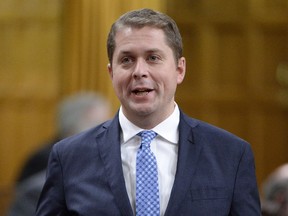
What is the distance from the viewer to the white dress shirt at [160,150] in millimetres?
2635

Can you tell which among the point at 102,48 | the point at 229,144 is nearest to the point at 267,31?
the point at 102,48

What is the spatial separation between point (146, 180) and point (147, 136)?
0.15 meters

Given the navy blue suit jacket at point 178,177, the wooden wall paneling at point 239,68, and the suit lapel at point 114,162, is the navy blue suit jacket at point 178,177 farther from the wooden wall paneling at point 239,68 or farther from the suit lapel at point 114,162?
the wooden wall paneling at point 239,68

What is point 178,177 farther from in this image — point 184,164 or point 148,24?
point 148,24

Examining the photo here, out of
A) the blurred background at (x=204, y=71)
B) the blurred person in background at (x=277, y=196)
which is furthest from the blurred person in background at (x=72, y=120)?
the blurred background at (x=204, y=71)

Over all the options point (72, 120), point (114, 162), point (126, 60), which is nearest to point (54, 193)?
point (114, 162)

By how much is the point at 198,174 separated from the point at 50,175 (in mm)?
437

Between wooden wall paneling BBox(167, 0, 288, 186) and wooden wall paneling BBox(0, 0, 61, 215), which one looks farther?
wooden wall paneling BBox(167, 0, 288, 186)

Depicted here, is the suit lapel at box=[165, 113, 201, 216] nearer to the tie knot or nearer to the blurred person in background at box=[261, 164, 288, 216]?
the tie knot

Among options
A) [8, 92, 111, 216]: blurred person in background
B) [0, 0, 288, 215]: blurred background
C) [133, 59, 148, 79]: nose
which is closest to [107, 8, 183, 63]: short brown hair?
[133, 59, 148, 79]: nose

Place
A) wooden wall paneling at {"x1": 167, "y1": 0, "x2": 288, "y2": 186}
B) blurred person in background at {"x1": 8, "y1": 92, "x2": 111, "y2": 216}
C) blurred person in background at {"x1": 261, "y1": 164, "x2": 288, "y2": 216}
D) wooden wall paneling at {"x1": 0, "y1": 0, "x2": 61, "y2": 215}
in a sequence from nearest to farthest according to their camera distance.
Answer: blurred person in background at {"x1": 261, "y1": 164, "x2": 288, "y2": 216}, blurred person in background at {"x1": 8, "y1": 92, "x2": 111, "y2": 216}, wooden wall paneling at {"x1": 0, "y1": 0, "x2": 61, "y2": 215}, wooden wall paneling at {"x1": 167, "y1": 0, "x2": 288, "y2": 186}

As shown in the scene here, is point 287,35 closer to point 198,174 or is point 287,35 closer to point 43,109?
point 43,109

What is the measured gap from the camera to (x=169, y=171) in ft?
8.73

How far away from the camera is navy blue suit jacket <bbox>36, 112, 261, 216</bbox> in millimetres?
2574
